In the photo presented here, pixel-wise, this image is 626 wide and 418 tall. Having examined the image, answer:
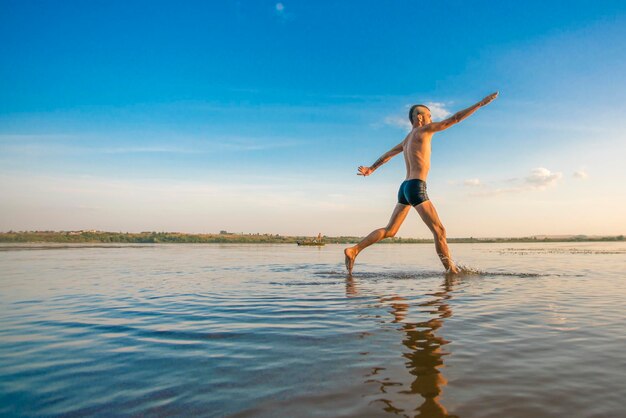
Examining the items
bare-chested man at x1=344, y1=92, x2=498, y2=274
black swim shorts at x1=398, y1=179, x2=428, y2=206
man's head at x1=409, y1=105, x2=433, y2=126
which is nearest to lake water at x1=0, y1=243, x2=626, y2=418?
bare-chested man at x1=344, y1=92, x2=498, y2=274

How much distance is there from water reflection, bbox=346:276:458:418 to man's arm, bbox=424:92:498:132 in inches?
230

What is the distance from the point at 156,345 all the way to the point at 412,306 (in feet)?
12.1

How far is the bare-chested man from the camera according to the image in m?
10.5

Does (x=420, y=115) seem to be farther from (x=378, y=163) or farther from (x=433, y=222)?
(x=433, y=222)

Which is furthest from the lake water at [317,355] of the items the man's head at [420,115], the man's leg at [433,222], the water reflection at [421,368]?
the man's head at [420,115]

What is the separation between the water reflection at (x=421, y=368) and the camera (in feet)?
8.04

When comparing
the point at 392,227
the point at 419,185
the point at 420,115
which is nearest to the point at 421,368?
the point at 419,185

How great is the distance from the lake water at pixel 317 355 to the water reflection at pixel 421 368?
0.01 meters

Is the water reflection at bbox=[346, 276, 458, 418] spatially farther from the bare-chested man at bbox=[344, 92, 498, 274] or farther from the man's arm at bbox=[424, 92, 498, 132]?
the man's arm at bbox=[424, 92, 498, 132]

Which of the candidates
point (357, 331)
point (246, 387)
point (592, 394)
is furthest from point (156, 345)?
point (592, 394)

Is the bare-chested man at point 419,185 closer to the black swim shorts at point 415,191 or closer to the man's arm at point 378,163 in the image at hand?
the black swim shorts at point 415,191

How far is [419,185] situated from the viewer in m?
10.6

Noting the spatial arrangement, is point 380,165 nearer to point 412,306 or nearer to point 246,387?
point 412,306

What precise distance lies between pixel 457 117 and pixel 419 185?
1.92 metres
